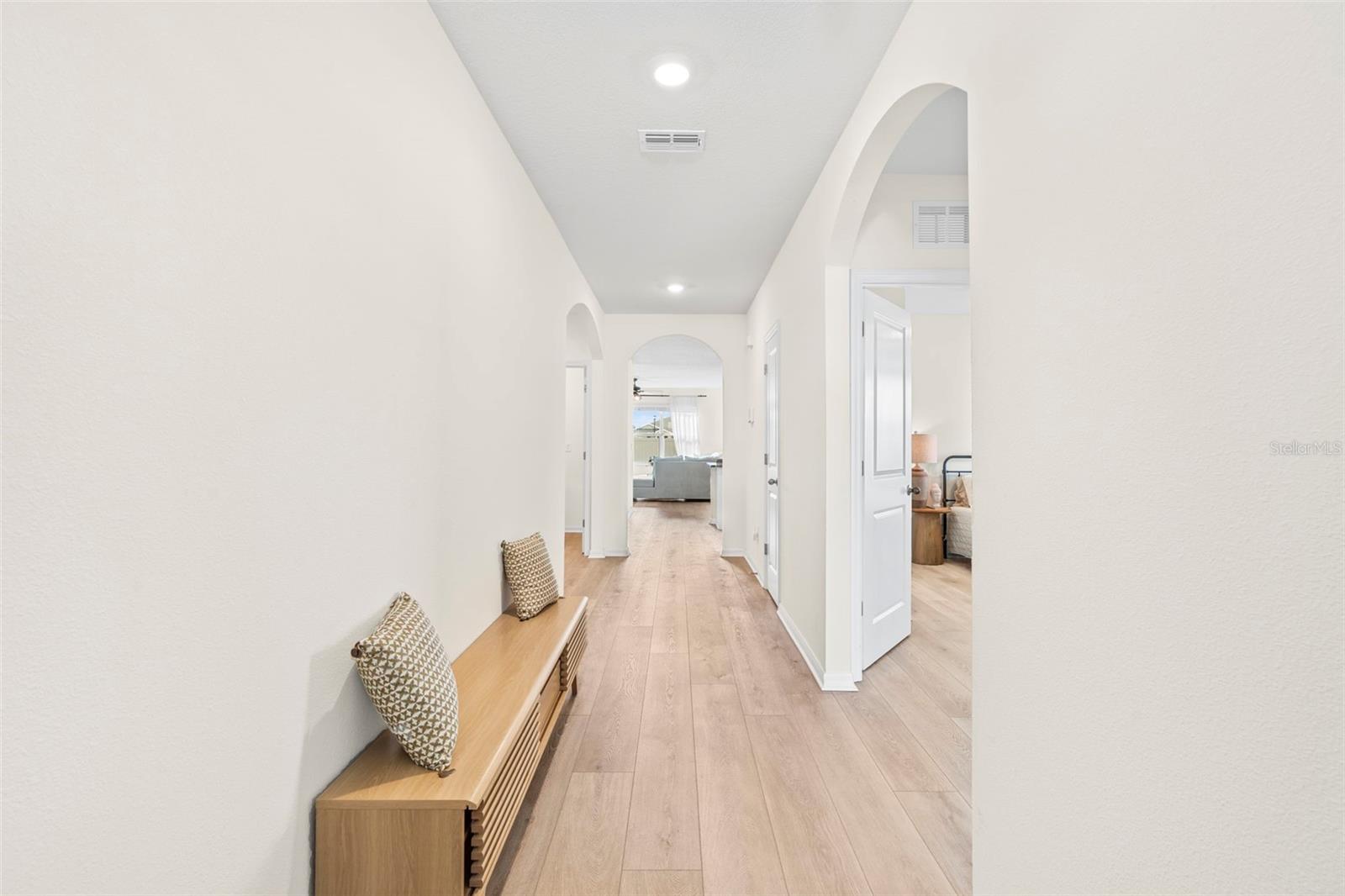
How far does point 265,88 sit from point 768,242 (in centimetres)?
336

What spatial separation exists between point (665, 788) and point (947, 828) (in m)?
0.90

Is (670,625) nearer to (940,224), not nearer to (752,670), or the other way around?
(752,670)

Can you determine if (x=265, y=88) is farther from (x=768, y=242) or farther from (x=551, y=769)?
(x=768, y=242)

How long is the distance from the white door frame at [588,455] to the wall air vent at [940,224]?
3802 millimetres

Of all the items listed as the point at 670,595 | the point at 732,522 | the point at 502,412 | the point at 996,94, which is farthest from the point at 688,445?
the point at 996,94

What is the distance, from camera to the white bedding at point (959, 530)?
593cm

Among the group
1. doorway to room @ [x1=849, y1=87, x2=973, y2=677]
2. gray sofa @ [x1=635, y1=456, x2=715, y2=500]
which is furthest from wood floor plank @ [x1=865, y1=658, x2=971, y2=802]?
gray sofa @ [x1=635, y1=456, x2=715, y2=500]

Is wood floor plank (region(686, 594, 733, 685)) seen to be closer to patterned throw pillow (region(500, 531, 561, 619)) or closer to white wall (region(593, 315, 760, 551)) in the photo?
patterned throw pillow (region(500, 531, 561, 619))

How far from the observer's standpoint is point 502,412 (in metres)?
2.69

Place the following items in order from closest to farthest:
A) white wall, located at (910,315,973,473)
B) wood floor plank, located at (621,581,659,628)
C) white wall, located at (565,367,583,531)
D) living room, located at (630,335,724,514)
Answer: wood floor plank, located at (621,581,659,628)
white wall, located at (910,315,973,473)
white wall, located at (565,367,583,531)
living room, located at (630,335,724,514)

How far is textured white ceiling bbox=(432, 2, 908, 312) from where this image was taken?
192 centimetres

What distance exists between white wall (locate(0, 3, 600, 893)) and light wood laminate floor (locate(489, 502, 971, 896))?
2.60 feet

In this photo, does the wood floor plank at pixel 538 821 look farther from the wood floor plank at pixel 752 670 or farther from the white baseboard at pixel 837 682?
the white baseboard at pixel 837 682

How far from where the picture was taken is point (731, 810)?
1.99 m
